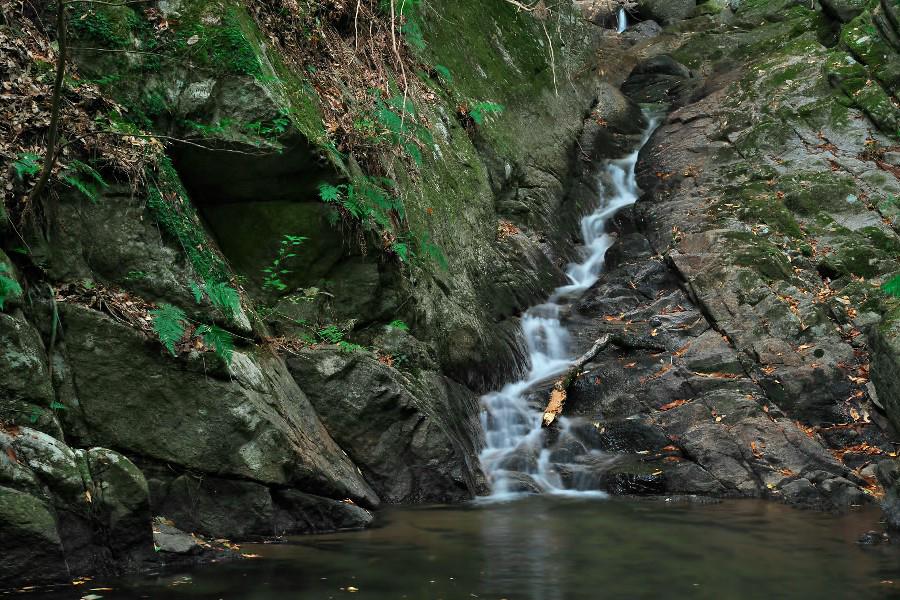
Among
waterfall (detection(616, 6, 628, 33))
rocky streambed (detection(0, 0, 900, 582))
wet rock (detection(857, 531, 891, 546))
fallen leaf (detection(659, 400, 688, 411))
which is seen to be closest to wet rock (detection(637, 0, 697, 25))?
waterfall (detection(616, 6, 628, 33))

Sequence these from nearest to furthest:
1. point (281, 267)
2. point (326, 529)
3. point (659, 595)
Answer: point (659, 595) → point (326, 529) → point (281, 267)

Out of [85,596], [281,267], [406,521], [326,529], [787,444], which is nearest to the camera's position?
[85,596]

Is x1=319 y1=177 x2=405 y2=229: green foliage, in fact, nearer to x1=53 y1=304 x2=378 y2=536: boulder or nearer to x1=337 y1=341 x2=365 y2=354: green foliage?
x1=337 y1=341 x2=365 y2=354: green foliage

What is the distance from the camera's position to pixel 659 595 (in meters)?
5.04

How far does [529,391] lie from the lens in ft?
34.3

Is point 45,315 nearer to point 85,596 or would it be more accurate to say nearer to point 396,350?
point 85,596

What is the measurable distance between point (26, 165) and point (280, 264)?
9.81 feet

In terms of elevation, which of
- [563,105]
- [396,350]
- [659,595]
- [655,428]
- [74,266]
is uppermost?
[563,105]

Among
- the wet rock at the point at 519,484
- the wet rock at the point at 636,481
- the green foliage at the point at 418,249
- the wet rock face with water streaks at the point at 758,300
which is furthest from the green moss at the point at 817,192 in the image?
the wet rock at the point at 519,484

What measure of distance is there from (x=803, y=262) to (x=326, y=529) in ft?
28.5

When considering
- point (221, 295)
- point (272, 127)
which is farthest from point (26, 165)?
point (272, 127)

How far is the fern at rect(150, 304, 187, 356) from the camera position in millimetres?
5828

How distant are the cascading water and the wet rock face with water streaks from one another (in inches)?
16.1

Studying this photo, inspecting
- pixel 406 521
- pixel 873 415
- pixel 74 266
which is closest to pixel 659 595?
pixel 406 521
